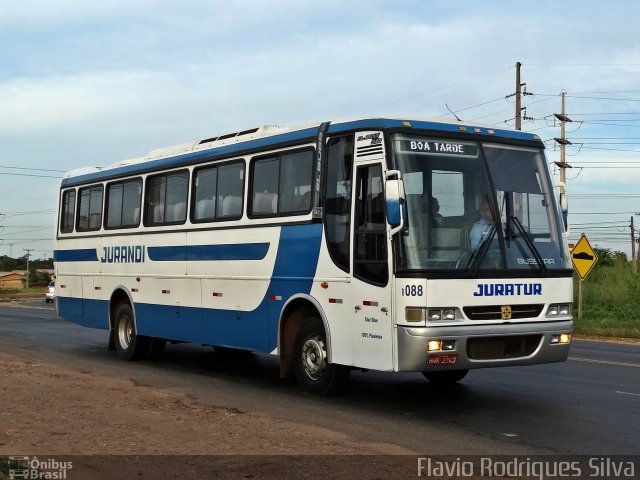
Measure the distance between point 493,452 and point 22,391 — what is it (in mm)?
6214

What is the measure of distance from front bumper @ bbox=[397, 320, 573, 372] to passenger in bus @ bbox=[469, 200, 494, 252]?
903 millimetres

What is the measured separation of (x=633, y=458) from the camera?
761 cm

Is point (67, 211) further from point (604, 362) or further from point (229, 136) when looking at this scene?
point (604, 362)

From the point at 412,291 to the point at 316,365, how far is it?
219 cm

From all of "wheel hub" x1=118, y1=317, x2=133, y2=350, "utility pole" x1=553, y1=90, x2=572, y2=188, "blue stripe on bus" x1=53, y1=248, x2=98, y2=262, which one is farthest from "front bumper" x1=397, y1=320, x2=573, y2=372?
"utility pole" x1=553, y1=90, x2=572, y2=188

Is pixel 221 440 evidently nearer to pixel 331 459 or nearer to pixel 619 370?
pixel 331 459

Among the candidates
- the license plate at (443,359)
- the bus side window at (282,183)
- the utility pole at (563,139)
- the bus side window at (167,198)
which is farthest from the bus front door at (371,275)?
the utility pole at (563,139)

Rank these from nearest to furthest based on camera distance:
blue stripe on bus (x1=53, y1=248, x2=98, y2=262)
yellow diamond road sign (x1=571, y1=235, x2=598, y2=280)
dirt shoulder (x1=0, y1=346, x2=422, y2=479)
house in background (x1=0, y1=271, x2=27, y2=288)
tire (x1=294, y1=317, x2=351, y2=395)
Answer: dirt shoulder (x1=0, y1=346, x2=422, y2=479), tire (x1=294, y1=317, x2=351, y2=395), blue stripe on bus (x1=53, y1=248, x2=98, y2=262), yellow diamond road sign (x1=571, y1=235, x2=598, y2=280), house in background (x1=0, y1=271, x2=27, y2=288)

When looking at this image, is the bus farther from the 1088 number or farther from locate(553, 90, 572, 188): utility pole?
locate(553, 90, 572, 188): utility pole

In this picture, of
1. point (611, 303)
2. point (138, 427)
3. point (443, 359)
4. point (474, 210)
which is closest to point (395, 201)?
point (474, 210)

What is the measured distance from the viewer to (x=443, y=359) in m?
9.38

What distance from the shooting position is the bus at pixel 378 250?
31.2 feet

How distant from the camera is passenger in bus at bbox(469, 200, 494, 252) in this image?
9734 mm

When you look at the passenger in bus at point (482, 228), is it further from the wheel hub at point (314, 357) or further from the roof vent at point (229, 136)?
the roof vent at point (229, 136)
